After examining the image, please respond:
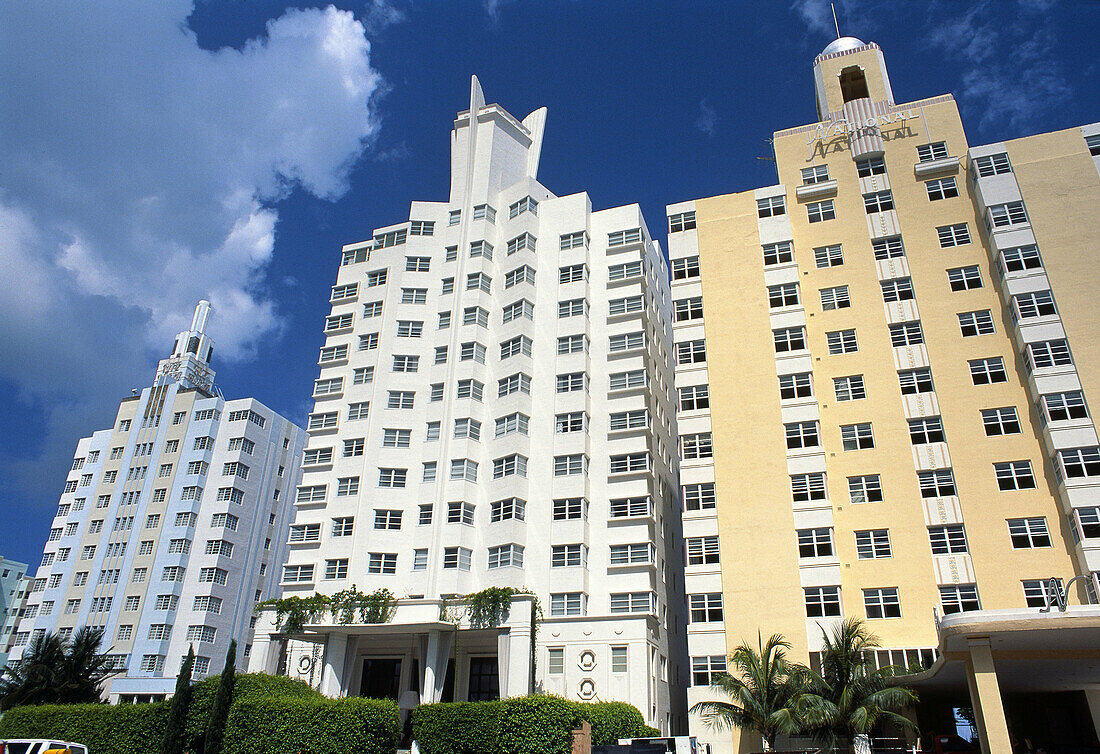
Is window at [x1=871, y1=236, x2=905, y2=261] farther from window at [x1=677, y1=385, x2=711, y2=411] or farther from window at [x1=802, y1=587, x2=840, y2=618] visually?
window at [x1=802, y1=587, x2=840, y2=618]

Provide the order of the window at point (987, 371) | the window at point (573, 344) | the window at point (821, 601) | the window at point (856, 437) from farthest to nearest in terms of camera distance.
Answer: the window at point (573, 344) < the window at point (856, 437) < the window at point (987, 371) < the window at point (821, 601)

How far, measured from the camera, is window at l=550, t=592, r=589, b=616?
4750 centimetres

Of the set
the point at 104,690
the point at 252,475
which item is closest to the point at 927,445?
the point at 252,475

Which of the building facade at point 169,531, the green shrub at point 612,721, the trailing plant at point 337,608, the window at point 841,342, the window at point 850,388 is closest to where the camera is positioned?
the green shrub at point 612,721

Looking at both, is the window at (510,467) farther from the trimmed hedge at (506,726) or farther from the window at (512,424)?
the trimmed hedge at (506,726)

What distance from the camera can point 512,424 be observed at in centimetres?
5366

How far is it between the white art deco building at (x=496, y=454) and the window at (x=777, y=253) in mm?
8844

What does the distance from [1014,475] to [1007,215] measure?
1746cm

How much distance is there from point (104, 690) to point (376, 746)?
160 feet

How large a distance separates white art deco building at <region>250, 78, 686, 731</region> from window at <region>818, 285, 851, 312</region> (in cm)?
1252

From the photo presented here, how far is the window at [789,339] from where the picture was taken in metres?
52.8

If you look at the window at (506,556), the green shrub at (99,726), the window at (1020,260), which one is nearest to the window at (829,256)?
Answer: the window at (1020,260)

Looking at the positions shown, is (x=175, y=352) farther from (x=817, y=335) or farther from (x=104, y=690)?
(x=817, y=335)

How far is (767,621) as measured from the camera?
45219mm
